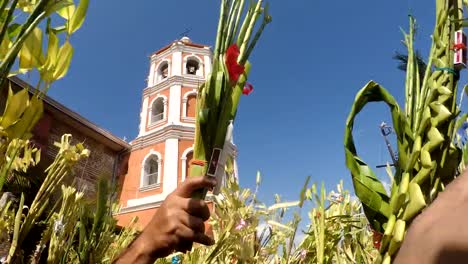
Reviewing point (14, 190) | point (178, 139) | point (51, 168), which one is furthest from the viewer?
point (178, 139)

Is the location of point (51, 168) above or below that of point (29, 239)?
below

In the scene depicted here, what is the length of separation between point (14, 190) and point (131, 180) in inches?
429

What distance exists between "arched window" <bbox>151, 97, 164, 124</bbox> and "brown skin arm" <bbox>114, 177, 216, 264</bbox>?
13.6 m

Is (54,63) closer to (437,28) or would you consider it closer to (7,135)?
(7,135)

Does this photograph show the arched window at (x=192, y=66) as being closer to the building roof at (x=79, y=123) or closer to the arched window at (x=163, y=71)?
the arched window at (x=163, y=71)

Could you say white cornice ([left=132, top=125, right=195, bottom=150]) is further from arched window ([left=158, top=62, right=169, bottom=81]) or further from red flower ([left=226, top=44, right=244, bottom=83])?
red flower ([left=226, top=44, right=244, bottom=83])

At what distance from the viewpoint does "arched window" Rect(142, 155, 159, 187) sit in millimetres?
13672

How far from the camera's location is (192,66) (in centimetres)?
1499

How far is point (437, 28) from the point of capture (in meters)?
0.70

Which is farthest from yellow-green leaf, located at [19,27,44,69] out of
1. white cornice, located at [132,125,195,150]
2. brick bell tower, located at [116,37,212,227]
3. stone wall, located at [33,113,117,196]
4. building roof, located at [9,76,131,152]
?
white cornice, located at [132,125,195,150]

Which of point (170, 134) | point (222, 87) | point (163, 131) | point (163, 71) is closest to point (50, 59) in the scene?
point (222, 87)

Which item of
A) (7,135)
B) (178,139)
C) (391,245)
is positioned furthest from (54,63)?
(178,139)

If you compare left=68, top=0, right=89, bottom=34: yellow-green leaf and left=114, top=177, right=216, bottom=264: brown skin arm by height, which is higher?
left=68, top=0, right=89, bottom=34: yellow-green leaf

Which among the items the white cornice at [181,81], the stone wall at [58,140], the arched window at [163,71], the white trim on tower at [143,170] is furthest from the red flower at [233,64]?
the arched window at [163,71]
